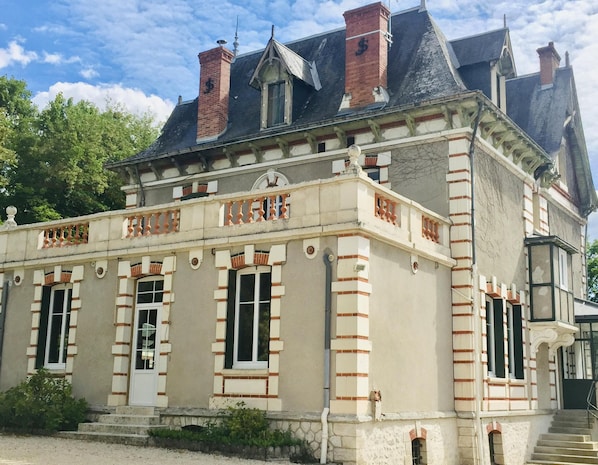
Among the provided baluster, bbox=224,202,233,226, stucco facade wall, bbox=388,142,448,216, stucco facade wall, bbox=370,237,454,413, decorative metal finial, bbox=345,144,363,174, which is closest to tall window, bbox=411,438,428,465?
stucco facade wall, bbox=370,237,454,413

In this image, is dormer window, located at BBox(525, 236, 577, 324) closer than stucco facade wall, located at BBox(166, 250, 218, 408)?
No

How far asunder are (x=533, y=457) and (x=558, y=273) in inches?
173

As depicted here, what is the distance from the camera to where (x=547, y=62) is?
21.7 meters

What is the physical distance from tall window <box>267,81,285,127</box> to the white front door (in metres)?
5.53

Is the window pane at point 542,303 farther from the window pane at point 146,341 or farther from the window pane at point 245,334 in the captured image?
the window pane at point 146,341

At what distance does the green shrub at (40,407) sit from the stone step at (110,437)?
436mm

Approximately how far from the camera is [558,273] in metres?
18.8

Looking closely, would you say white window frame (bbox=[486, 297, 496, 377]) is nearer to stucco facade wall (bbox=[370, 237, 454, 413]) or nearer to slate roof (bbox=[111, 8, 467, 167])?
stucco facade wall (bbox=[370, 237, 454, 413])

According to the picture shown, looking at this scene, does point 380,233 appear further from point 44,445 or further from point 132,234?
point 44,445

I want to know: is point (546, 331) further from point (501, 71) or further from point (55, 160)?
point (55, 160)

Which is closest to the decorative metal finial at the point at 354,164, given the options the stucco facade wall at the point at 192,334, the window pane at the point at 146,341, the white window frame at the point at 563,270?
the stucco facade wall at the point at 192,334

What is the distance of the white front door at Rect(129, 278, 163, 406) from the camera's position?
1572cm

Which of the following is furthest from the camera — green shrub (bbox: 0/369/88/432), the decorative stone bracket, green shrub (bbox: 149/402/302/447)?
the decorative stone bracket

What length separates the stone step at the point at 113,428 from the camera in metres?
14.5
